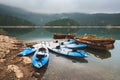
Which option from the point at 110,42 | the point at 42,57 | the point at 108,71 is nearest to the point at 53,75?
the point at 42,57

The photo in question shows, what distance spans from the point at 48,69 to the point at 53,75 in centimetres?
207

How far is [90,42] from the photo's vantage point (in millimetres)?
32625

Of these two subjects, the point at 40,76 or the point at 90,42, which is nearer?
the point at 40,76

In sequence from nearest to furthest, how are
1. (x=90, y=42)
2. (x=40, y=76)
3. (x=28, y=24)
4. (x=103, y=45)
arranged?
(x=40, y=76), (x=103, y=45), (x=90, y=42), (x=28, y=24)

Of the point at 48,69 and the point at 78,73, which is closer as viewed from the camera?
the point at 78,73

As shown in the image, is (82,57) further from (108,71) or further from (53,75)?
(53,75)

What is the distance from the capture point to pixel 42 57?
20609 millimetres

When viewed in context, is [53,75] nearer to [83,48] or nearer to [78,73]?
[78,73]

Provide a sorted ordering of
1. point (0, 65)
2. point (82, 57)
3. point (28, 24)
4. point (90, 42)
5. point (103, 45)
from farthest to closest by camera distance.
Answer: point (28, 24) < point (90, 42) < point (103, 45) < point (82, 57) < point (0, 65)

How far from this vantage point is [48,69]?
1831 cm

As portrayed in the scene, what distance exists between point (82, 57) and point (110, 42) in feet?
40.6

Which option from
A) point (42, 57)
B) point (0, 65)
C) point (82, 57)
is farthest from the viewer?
point (82, 57)

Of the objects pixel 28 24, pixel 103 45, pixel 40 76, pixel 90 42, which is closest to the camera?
pixel 40 76

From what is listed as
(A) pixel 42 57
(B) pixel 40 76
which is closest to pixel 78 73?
(B) pixel 40 76
